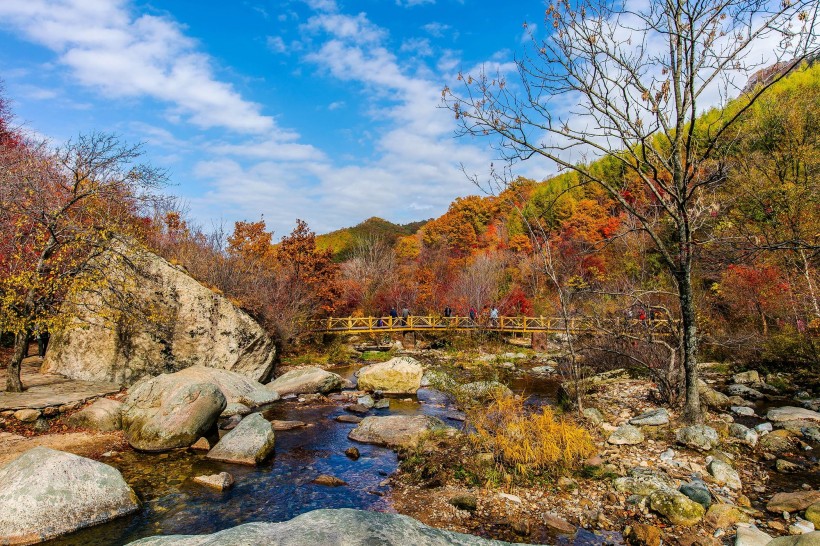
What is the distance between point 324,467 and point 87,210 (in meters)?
7.57

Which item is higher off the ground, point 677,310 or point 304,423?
point 677,310

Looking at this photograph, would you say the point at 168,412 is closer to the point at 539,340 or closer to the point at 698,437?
the point at 698,437

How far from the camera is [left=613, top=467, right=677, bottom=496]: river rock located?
228 inches

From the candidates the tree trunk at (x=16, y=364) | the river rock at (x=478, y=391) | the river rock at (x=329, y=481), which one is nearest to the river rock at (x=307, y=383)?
the river rock at (x=478, y=391)

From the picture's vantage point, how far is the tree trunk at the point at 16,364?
9.26 meters

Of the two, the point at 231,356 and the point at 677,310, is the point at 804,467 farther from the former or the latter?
the point at 231,356

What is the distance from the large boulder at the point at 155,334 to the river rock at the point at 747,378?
14748 millimetres

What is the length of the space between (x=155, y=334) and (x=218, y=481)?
24.8ft

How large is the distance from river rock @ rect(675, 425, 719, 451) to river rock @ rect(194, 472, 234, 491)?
7.08 m

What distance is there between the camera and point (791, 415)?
898 cm

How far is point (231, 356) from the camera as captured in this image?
14.1m

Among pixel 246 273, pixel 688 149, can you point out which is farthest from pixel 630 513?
pixel 246 273

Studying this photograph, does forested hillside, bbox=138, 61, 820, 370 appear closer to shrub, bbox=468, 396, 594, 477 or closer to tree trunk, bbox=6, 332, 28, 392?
shrub, bbox=468, 396, 594, 477

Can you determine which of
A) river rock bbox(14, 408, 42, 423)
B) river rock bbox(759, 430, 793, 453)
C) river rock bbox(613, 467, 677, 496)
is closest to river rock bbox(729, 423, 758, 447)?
river rock bbox(759, 430, 793, 453)
